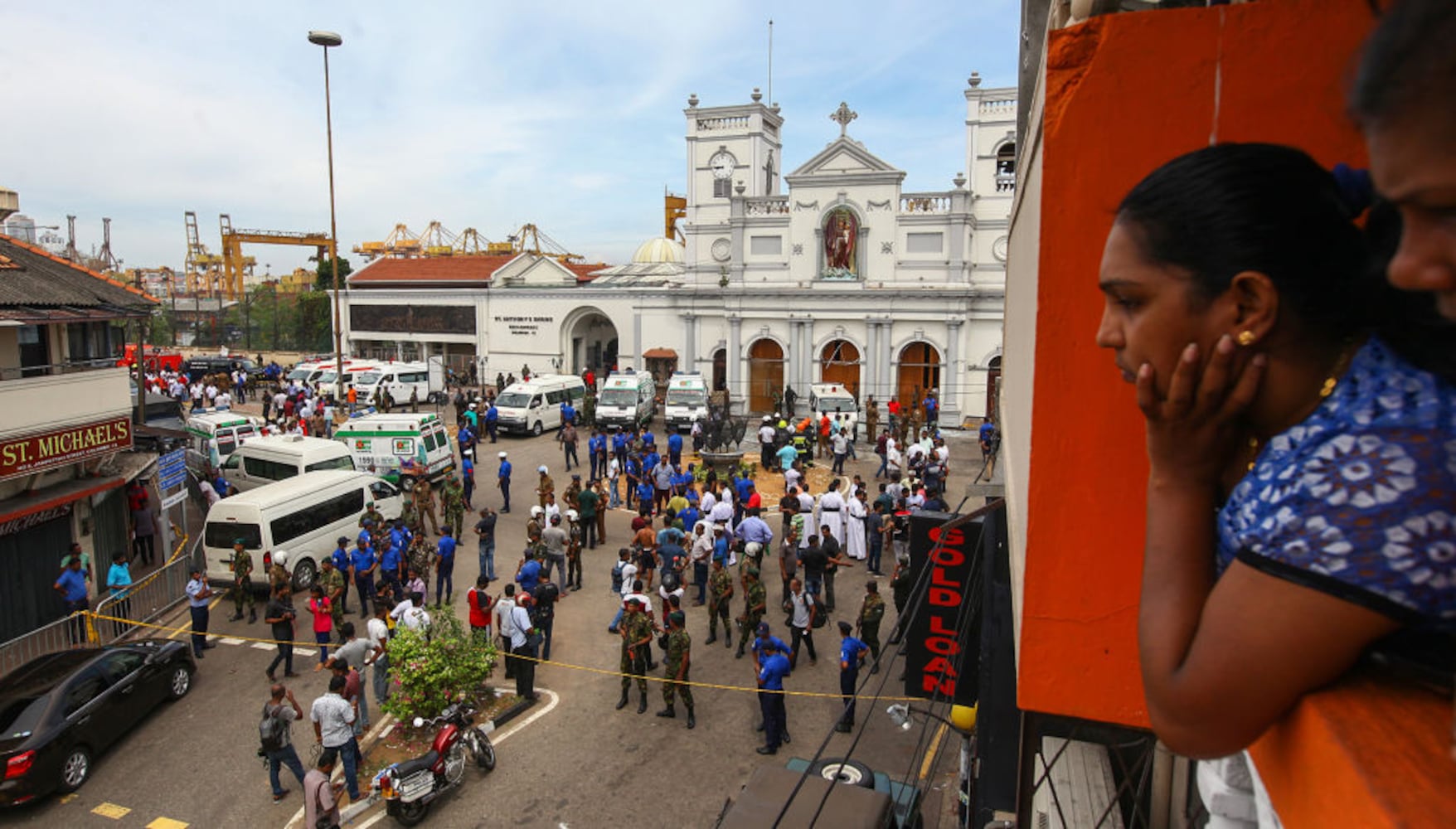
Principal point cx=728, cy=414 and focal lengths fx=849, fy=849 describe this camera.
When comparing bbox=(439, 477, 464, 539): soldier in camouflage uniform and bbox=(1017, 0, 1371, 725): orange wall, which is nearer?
bbox=(1017, 0, 1371, 725): orange wall

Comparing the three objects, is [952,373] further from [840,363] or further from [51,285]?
[51,285]

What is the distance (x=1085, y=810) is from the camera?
13.3 feet

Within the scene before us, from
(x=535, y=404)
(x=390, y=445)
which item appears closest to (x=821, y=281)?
(x=535, y=404)

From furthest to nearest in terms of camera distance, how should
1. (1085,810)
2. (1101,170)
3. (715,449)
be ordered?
(715,449) < (1085,810) < (1101,170)

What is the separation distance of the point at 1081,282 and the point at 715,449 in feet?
72.0

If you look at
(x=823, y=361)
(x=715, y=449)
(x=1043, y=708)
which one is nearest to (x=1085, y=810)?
(x=1043, y=708)

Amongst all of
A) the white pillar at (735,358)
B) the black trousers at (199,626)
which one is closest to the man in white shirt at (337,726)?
the black trousers at (199,626)

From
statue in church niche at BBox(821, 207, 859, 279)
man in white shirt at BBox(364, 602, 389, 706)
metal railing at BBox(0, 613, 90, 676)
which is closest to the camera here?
man in white shirt at BBox(364, 602, 389, 706)

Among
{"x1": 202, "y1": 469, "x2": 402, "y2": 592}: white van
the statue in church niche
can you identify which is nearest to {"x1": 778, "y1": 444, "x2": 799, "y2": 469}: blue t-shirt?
{"x1": 202, "y1": 469, "x2": 402, "y2": 592}: white van

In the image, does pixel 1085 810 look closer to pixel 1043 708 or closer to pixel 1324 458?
pixel 1043 708

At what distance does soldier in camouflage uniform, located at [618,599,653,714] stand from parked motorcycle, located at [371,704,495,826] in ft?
6.09

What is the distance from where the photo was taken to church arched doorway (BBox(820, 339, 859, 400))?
3397cm

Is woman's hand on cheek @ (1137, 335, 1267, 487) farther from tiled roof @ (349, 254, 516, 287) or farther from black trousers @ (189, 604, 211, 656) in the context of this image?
tiled roof @ (349, 254, 516, 287)

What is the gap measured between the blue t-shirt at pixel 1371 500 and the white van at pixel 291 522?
15265mm
